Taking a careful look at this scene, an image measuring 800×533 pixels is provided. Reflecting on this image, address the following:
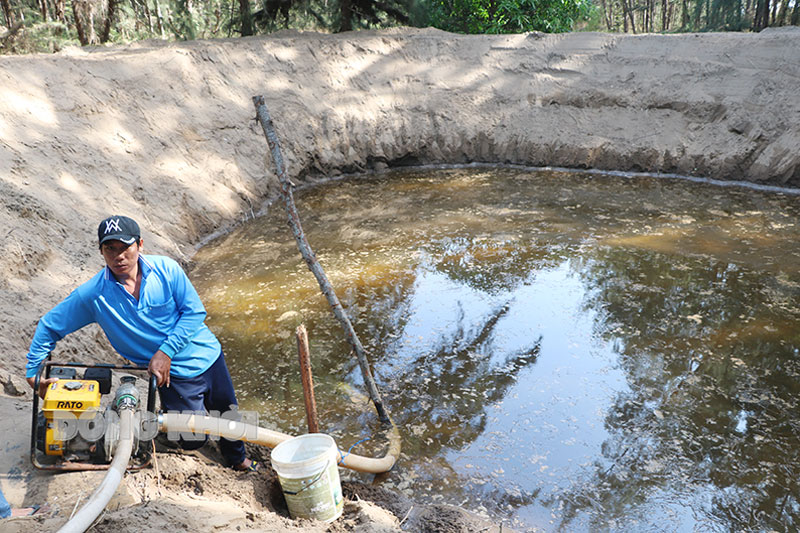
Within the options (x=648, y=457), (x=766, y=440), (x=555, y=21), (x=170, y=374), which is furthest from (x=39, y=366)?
(x=555, y=21)

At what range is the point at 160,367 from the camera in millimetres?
3047

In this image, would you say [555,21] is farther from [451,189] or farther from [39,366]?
[39,366]

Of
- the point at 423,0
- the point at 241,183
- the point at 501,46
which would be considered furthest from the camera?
the point at 423,0

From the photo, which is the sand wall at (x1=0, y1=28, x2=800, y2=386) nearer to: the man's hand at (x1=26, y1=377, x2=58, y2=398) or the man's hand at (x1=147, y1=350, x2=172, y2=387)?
the man's hand at (x1=26, y1=377, x2=58, y2=398)

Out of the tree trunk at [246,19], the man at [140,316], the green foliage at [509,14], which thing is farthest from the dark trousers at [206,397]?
the green foliage at [509,14]

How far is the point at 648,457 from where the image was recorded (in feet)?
13.8

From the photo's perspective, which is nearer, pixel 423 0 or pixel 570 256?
pixel 570 256

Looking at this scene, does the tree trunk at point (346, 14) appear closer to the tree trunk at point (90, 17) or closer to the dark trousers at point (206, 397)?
the tree trunk at point (90, 17)

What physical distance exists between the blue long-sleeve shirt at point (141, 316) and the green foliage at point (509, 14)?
14.0m

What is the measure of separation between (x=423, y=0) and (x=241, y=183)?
7.54m

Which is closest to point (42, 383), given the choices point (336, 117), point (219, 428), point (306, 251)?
point (219, 428)

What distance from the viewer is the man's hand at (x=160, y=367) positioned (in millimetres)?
3029

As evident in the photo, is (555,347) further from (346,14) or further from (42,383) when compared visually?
(346,14)

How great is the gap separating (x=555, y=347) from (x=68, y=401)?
4.00 meters
